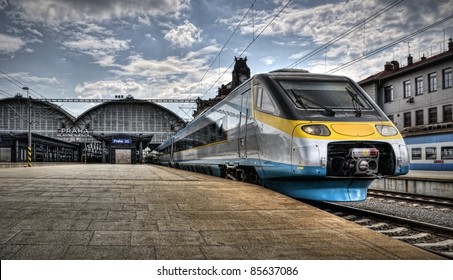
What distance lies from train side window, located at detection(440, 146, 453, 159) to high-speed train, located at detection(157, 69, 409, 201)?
1828 centimetres

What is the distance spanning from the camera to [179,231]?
16.2 ft

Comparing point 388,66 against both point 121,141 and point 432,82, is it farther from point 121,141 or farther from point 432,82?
point 121,141

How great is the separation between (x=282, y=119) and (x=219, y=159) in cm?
596

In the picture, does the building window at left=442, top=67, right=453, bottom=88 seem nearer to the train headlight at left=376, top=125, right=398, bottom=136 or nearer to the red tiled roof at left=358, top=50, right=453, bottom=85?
the red tiled roof at left=358, top=50, right=453, bottom=85

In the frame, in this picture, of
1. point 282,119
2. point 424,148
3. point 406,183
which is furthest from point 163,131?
point 282,119

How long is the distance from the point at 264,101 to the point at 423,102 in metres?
28.9

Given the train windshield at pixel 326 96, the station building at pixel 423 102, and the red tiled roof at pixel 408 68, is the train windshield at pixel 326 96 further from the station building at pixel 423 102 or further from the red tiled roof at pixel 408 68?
the red tiled roof at pixel 408 68

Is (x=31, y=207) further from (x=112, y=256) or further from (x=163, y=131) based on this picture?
(x=163, y=131)

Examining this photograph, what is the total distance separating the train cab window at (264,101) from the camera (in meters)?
9.45

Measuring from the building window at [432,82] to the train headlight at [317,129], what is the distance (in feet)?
94.8

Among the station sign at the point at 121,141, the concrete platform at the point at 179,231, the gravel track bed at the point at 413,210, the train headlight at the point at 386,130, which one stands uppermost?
the station sign at the point at 121,141

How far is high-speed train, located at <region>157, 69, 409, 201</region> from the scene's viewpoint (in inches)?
320

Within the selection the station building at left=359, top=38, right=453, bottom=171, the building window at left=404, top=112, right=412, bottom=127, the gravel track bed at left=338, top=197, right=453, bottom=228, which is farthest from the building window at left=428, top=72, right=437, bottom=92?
the gravel track bed at left=338, top=197, right=453, bottom=228

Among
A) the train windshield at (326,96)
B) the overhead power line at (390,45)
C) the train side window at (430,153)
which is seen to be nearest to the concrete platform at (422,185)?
the overhead power line at (390,45)
